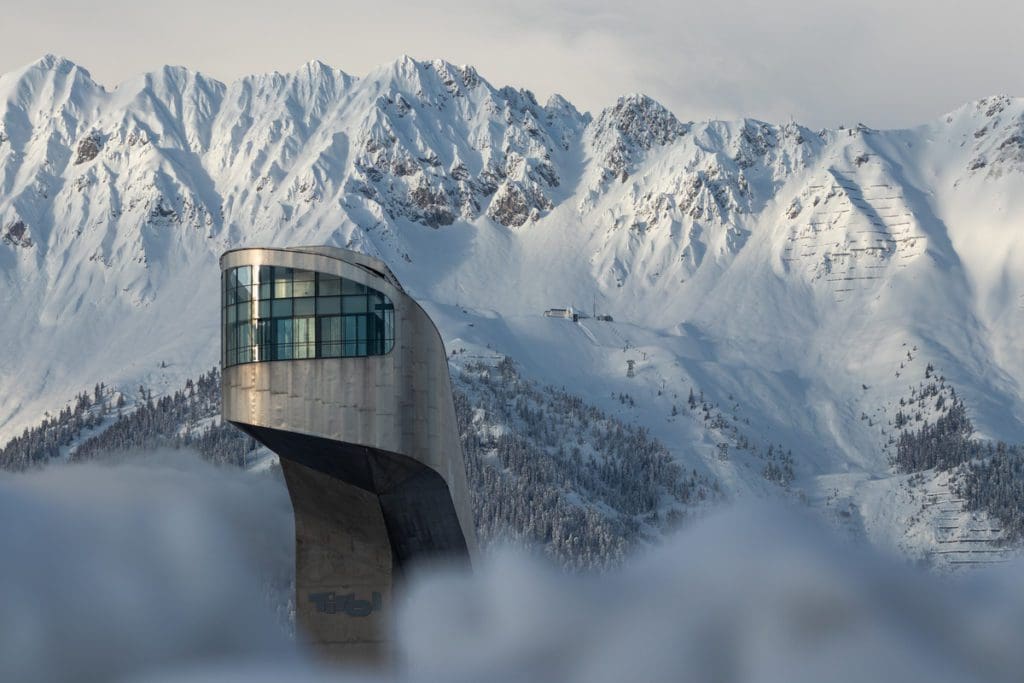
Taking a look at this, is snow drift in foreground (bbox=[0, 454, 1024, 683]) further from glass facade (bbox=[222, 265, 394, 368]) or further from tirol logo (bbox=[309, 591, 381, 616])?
glass facade (bbox=[222, 265, 394, 368])

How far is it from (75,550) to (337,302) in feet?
90.9

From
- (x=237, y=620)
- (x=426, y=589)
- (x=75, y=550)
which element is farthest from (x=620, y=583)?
(x=75, y=550)

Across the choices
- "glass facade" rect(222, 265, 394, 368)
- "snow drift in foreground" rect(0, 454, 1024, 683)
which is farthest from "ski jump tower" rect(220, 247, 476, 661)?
"snow drift in foreground" rect(0, 454, 1024, 683)

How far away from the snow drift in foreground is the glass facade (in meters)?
16.0

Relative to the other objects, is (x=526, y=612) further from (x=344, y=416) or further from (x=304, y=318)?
(x=304, y=318)

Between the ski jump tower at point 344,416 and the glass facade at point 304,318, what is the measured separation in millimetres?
52

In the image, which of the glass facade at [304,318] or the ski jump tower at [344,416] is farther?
the glass facade at [304,318]

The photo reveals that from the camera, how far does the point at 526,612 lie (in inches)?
4441

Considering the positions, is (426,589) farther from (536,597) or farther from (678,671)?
(678,671)

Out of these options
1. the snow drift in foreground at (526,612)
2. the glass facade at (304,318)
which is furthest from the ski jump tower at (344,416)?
the snow drift in foreground at (526,612)

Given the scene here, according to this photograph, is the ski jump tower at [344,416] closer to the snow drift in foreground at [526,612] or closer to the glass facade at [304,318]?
the glass facade at [304,318]

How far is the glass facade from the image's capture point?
337 ft

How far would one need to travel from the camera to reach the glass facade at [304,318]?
337 ft

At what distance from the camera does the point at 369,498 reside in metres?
107
